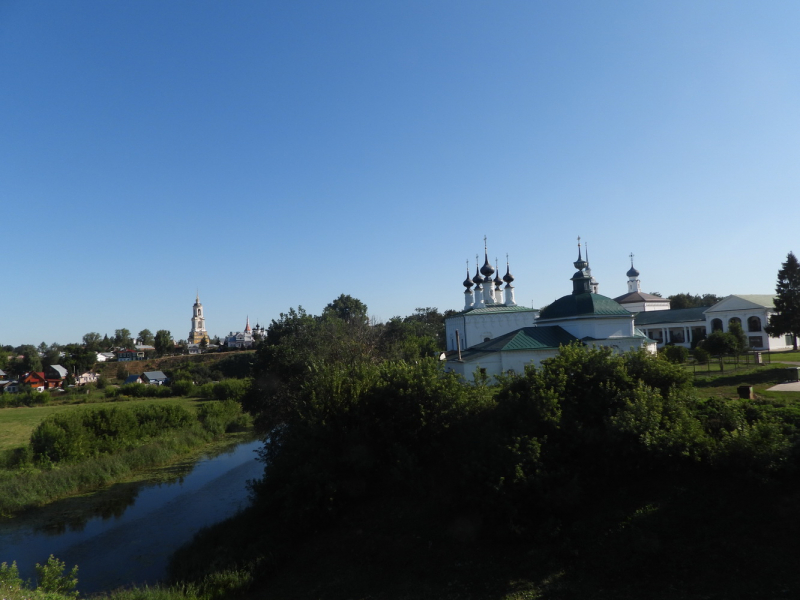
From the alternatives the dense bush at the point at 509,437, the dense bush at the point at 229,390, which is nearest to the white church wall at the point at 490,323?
the dense bush at the point at 509,437

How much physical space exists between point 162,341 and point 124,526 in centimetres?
9231

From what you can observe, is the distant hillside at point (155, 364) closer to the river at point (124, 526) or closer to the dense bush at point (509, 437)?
the river at point (124, 526)

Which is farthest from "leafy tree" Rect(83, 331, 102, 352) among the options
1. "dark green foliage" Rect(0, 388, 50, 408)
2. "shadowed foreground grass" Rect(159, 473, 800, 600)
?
"shadowed foreground grass" Rect(159, 473, 800, 600)

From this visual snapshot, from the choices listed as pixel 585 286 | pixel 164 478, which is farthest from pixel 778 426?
pixel 164 478

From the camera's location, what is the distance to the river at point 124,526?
575 inches

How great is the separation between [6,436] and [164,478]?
59.2 ft

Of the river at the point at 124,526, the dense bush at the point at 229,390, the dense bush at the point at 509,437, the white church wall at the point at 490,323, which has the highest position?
the white church wall at the point at 490,323

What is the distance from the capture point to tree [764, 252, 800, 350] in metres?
33.4

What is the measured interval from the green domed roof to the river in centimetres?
1699

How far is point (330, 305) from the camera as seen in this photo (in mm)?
60500

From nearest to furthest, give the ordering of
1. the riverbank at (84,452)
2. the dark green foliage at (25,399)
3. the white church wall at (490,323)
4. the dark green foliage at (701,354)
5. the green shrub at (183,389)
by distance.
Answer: the riverbank at (84,452)
the dark green foliage at (701,354)
the white church wall at (490,323)
the dark green foliage at (25,399)
the green shrub at (183,389)

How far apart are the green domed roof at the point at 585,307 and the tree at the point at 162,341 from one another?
92.8 meters

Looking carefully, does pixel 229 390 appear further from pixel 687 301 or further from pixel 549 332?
pixel 687 301

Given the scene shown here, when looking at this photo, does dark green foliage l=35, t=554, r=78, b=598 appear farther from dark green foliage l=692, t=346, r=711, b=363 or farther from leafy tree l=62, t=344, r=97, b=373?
leafy tree l=62, t=344, r=97, b=373
